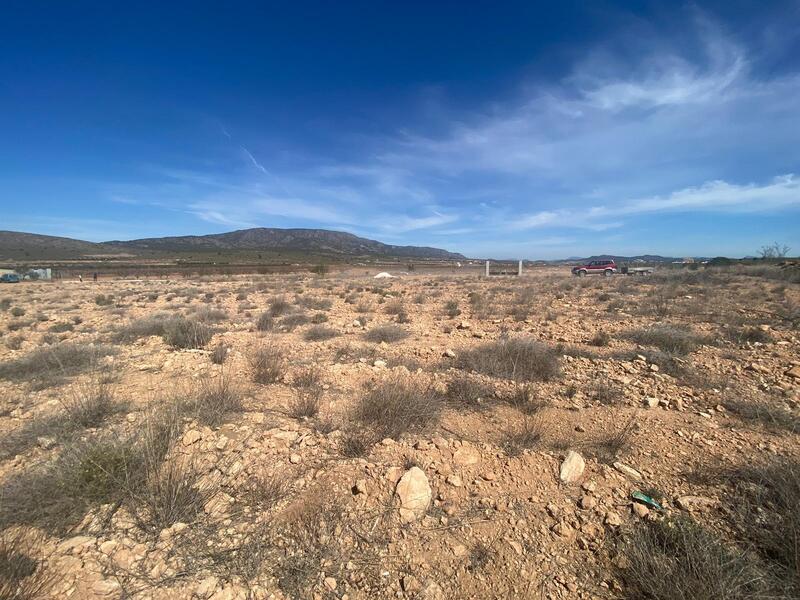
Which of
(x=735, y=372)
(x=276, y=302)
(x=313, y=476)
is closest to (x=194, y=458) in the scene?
(x=313, y=476)

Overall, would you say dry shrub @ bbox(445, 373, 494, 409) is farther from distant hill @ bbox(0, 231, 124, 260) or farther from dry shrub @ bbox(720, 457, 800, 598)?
distant hill @ bbox(0, 231, 124, 260)

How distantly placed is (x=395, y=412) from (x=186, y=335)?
5927mm

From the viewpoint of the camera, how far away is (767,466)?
2822 mm

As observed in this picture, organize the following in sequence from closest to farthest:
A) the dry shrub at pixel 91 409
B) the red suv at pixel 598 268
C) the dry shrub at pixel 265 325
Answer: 1. the dry shrub at pixel 91 409
2. the dry shrub at pixel 265 325
3. the red suv at pixel 598 268

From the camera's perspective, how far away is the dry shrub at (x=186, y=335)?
24.9 feet

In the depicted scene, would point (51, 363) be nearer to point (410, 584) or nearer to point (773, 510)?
point (410, 584)

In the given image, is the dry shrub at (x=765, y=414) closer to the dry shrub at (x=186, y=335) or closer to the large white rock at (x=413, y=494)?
the large white rock at (x=413, y=494)

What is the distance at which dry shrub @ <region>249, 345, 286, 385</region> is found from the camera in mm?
5371

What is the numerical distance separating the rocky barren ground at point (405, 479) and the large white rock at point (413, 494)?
→ 0.01 m

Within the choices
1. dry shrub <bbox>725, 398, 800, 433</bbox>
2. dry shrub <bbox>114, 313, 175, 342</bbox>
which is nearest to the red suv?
dry shrub <bbox>725, 398, 800, 433</bbox>

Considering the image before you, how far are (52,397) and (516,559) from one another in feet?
19.0

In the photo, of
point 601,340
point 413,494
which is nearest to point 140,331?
point 413,494

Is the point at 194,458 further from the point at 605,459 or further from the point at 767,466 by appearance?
Answer: the point at 767,466

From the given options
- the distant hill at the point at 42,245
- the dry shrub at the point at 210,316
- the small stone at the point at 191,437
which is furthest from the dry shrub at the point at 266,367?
the distant hill at the point at 42,245
